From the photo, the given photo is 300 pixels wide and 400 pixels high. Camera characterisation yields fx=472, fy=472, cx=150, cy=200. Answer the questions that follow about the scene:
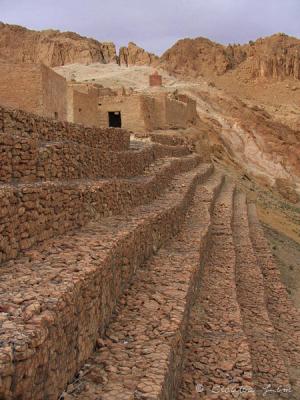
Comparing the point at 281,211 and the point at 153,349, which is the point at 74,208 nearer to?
the point at 153,349

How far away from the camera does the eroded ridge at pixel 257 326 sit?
6.20m

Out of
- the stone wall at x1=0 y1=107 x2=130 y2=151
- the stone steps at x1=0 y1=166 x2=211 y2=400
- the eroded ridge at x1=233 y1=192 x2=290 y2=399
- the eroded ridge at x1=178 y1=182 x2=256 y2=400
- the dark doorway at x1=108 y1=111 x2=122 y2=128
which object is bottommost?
the eroded ridge at x1=233 y1=192 x2=290 y2=399

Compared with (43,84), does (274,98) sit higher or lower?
higher

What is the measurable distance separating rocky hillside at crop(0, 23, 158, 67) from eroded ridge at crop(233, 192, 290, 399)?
58.9 metres

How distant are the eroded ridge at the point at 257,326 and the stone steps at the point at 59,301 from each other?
84.7 inches

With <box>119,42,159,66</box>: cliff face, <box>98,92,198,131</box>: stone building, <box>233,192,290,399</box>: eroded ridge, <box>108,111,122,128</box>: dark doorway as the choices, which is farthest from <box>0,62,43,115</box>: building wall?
<box>119,42,159,66</box>: cliff face

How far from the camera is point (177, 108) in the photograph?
23.9 m

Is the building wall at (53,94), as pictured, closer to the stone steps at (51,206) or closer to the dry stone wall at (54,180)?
the dry stone wall at (54,180)

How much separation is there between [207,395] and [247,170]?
25463 millimetres

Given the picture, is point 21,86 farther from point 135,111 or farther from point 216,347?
point 135,111

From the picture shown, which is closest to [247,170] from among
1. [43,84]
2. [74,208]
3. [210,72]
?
[43,84]

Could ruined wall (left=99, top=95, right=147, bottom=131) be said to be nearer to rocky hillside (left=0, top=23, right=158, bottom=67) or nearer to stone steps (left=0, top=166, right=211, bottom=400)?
stone steps (left=0, top=166, right=211, bottom=400)

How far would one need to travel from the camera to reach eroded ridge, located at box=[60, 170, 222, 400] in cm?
378

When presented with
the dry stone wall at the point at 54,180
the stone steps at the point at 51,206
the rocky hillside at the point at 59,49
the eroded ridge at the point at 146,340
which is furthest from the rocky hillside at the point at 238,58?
the eroded ridge at the point at 146,340
